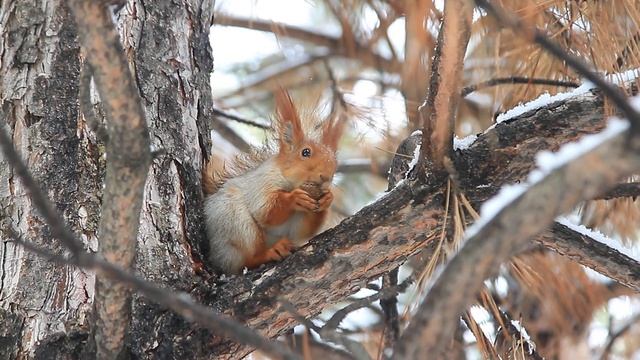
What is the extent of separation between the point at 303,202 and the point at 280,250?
0.46 ft

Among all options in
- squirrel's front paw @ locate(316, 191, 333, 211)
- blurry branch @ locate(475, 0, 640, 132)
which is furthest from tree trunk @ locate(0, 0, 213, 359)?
blurry branch @ locate(475, 0, 640, 132)

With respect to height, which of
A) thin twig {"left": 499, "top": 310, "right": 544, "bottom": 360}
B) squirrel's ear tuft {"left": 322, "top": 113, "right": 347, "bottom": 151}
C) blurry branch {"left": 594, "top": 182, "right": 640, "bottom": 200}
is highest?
squirrel's ear tuft {"left": 322, "top": 113, "right": 347, "bottom": 151}

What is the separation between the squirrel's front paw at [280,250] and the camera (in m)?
1.63

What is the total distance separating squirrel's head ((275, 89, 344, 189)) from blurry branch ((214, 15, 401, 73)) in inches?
31.4

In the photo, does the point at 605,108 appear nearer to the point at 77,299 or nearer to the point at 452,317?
the point at 452,317

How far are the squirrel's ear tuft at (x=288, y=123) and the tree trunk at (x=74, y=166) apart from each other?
170 millimetres

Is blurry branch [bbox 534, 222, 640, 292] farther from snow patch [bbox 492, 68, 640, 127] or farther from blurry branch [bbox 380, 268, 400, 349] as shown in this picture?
blurry branch [bbox 380, 268, 400, 349]

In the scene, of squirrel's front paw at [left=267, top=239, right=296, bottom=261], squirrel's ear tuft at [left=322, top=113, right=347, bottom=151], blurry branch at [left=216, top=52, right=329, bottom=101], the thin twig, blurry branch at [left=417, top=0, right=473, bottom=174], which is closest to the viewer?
blurry branch at [left=417, top=0, right=473, bottom=174]

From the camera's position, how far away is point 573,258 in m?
1.57

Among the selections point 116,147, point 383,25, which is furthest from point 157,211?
point 383,25

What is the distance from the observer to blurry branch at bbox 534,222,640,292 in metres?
1.51

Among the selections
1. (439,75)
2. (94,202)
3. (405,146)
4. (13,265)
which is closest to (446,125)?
(439,75)

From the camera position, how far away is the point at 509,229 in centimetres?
86

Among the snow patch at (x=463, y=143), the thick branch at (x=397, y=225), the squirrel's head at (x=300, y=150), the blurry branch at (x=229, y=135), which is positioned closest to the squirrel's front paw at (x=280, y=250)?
the thick branch at (x=397, y=225)
